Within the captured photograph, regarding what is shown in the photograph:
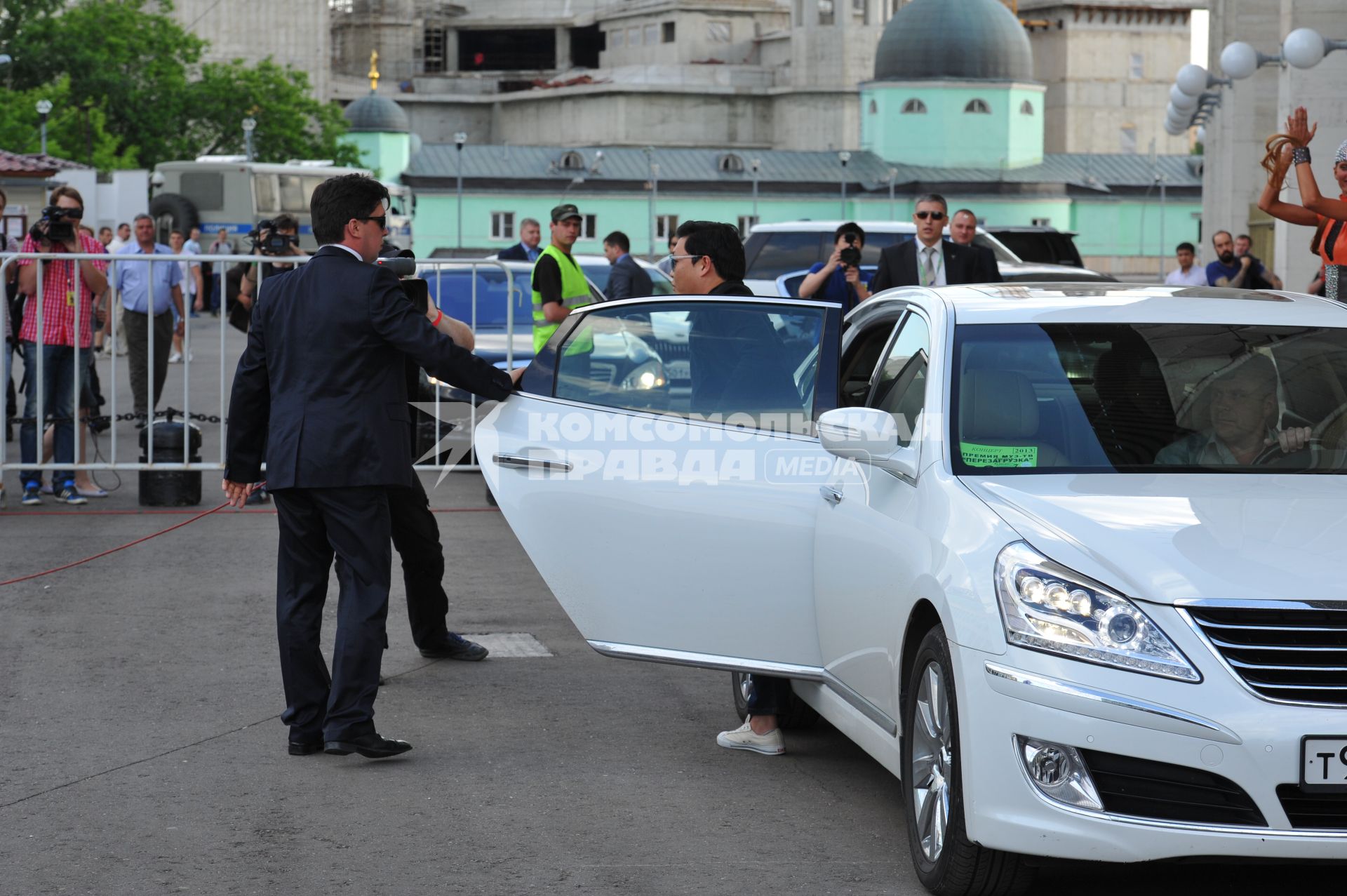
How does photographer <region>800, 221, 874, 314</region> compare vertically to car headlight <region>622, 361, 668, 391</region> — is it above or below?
above

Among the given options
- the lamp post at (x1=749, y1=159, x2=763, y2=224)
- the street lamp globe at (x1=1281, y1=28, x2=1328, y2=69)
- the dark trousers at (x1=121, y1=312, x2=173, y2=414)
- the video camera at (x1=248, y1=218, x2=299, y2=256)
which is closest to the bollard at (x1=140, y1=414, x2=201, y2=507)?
the video camera at (x1=248, y1=218, x2=299, y2=256)

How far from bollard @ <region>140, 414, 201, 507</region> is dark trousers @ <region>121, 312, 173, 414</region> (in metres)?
3.73

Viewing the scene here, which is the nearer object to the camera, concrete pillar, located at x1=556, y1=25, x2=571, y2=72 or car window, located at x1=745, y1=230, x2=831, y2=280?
car window, located at x1=745, y1=230, x2=831, y2=280

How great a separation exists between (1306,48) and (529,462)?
12555 millimetres

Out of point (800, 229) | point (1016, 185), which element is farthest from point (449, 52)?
point (800, 229)

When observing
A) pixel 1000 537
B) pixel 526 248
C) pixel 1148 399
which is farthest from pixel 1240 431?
pixel 526 248

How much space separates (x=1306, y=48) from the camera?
54.1 ft

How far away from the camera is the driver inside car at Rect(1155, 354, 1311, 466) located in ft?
17.1

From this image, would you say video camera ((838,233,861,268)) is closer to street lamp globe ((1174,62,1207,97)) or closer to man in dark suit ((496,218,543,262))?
man in dark suit ((496,218,543,262))

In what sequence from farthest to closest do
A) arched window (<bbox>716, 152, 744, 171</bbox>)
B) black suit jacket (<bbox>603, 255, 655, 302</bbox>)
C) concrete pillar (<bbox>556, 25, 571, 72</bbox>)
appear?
1. concrete pillar (<bbox>556, 25, 571, 72</bbox>)
2. arched window (<bbox>716, 152, 744, 171</bbox>)
3. black suit jacket (<bbox>603, 255, 655, 302</bbox>)

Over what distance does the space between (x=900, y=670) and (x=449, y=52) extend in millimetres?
139796

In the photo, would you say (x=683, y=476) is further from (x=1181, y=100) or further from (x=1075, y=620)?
(x=1181, y=100)

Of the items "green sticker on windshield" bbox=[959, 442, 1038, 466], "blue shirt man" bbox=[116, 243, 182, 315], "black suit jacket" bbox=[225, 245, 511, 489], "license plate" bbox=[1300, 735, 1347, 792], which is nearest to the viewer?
"license plate" bbox=[1300, 735, 1347, 792]

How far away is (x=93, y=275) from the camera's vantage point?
12.1m
